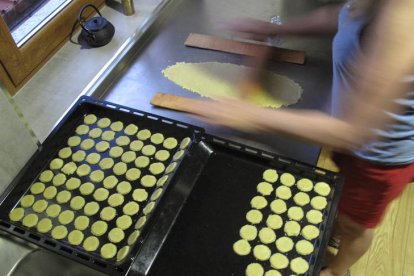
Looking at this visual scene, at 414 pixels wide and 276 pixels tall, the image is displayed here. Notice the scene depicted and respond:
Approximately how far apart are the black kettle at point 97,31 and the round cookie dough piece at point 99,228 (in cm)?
77

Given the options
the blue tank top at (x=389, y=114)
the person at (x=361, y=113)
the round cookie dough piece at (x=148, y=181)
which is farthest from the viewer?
the round cookie dough piece at (x=148, y=181)

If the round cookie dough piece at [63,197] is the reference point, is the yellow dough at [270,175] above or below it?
above

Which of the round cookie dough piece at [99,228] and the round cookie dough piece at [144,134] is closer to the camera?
the round cookie dough piece at [99,228]

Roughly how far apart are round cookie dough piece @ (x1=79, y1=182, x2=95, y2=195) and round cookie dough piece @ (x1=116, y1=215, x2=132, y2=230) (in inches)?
4.5

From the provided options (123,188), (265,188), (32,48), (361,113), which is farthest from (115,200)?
(32,48)

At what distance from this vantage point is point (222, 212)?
949mm

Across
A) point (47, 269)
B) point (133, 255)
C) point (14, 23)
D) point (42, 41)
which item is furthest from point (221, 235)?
point (14, 23)

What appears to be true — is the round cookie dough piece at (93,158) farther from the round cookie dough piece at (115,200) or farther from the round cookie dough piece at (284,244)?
the round cookie dough piece at (284,244)

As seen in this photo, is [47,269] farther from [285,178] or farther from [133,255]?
[285,178]

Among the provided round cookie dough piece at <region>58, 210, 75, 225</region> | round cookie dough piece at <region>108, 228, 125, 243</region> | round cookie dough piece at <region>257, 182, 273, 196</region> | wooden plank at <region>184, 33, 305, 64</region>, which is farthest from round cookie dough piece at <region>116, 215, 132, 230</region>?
wooden plank at <region>184, 33, 305, 64</region>

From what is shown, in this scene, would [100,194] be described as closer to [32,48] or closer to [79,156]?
[79,156]

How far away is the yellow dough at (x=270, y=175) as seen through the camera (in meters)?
0.99

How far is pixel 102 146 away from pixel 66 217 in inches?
8.9

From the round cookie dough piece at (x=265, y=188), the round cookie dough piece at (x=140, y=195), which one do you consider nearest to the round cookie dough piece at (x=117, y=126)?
the round cookie dough piece at (x=140, y=195)
